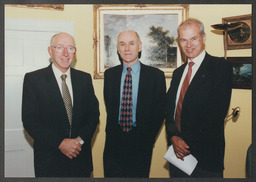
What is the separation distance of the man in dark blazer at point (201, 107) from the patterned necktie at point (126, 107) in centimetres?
34

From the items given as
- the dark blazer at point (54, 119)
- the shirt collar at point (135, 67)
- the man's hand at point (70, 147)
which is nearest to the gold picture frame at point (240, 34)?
the shirt collar at point (135, 67)

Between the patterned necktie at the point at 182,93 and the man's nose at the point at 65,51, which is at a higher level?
the man's nose at the point at 65,51

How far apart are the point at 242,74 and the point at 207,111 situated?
449mm

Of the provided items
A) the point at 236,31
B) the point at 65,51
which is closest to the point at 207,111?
the point at 236,31

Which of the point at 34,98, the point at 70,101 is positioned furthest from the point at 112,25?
the point at 34,98

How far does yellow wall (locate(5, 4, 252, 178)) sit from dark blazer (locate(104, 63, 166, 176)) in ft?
0.21

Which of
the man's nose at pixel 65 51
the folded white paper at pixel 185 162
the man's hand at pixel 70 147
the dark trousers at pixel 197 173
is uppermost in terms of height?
the man's nose at pixel 65 51

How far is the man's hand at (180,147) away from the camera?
77.4 inches

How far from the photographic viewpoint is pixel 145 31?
2049 mm

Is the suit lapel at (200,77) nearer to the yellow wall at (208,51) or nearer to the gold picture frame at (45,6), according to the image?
the yellow wall at (208,51)

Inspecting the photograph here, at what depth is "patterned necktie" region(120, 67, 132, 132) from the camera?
6.67ft

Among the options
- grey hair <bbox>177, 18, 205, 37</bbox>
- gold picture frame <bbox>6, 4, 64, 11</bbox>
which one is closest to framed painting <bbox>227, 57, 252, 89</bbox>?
grey hair <bbox>177, 18, 205, 37</bbox>

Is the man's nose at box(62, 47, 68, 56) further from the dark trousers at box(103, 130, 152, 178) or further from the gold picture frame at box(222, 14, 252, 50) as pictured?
the gold picture frame at box(222, 14, 252, 50)

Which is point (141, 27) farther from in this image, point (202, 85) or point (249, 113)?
point (249, 113)
